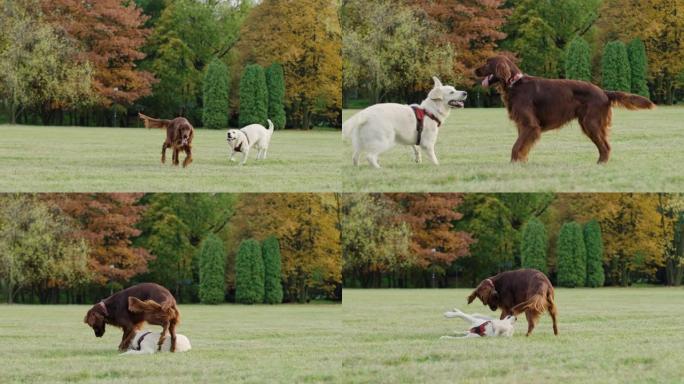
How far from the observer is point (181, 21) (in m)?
42.6

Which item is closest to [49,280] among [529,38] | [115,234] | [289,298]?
[115,234]

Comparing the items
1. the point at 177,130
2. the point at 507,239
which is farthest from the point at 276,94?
the point at 177,130

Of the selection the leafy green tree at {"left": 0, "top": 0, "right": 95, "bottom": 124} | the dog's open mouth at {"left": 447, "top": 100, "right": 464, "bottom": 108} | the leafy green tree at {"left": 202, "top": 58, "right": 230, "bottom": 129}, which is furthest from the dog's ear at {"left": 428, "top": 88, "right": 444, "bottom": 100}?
the leafy green tree at {"left": 0, "top": 0, "right": 95, "bottom": 124}

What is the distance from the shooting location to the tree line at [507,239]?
3341 cm

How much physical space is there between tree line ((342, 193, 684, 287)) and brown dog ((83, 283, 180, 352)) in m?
20.6

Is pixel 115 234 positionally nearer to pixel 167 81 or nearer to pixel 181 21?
pixel 167 81

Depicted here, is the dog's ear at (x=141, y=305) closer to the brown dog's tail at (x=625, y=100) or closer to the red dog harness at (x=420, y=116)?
the red dog harness at (x=420, y=116)

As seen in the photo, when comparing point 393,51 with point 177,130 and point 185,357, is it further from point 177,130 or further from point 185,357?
point 185,357

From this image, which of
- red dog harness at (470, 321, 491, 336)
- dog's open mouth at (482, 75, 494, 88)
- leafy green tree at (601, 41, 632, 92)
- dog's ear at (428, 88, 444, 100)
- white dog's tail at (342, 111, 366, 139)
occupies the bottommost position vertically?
red dog harness at (470, 321, 491, 336)

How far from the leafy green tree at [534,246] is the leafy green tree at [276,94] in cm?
1120

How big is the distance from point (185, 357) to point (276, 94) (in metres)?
27.9

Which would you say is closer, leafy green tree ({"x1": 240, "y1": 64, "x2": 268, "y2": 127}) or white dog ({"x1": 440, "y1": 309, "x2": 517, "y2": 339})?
white dog ({"x1": 440, "y1": 309, "x2": 517, "y2": 339})

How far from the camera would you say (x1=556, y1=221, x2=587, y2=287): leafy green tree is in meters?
33.5

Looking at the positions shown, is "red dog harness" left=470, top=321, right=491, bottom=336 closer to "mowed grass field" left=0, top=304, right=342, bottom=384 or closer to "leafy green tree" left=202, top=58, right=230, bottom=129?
"mowed grass field" left=0, top=304, right=342, bottom=384
